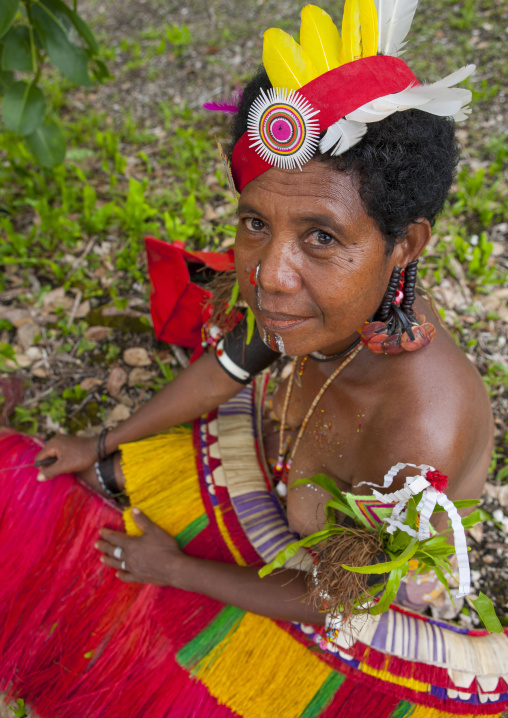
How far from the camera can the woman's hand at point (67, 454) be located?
2330 mm

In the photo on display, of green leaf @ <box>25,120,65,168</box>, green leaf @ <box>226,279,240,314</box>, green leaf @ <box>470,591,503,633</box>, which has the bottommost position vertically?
green leaf @ <box>470,591,503,633</box>

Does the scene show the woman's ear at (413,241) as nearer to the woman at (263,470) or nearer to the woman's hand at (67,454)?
the woman at (263,470)

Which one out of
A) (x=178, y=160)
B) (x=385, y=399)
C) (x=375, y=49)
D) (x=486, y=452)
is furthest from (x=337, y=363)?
(x=178, y=160)

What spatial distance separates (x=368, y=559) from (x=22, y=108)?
2.65 metres

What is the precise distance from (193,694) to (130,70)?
14.6 feet

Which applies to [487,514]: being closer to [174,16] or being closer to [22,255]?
[22,255]

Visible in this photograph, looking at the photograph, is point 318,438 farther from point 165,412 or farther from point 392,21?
point 392,21

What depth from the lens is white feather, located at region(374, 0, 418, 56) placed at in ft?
4.37

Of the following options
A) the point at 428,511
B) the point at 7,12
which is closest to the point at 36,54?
the point at 7,12

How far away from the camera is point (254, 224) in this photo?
56.7 inches

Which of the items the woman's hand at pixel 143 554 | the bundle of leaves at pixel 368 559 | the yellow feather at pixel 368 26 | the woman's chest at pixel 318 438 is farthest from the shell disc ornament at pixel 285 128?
the woman's hand at pixel 143 554

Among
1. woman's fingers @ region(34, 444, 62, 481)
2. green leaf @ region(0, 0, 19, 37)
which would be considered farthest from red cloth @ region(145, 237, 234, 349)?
green leaf @ region(0, 0, 19, 37)

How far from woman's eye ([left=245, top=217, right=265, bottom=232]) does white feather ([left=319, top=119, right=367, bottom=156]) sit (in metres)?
0.28

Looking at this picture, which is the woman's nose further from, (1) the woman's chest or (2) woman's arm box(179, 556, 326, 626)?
(2) woman's arm box(179, 556, 326, 626)
